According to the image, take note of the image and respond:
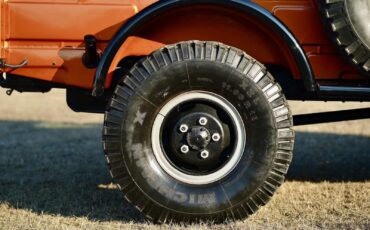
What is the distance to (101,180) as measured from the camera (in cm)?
550

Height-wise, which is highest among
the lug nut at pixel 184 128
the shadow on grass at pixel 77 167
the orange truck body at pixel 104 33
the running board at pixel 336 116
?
the orange truck body at pixel 104 33

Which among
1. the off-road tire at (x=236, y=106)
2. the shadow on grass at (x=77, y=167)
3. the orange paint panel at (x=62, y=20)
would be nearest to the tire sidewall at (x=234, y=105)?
the off-road tire at (x=236, y=106)

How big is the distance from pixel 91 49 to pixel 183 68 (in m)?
0.64

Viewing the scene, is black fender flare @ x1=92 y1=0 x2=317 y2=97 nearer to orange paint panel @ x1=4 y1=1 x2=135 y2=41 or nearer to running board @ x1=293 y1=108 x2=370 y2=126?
orange paint panel @ x1=4 y1=1 x2=135 y2=41

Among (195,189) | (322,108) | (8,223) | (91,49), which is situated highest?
(91,49)

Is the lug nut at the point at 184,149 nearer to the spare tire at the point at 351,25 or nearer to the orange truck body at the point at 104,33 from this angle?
the orange truck body at the point at 104,33

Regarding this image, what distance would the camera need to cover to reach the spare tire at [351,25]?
359 centimetres

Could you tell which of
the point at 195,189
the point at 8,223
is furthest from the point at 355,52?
the point at 8,223

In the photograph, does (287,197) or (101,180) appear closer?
(287,197)

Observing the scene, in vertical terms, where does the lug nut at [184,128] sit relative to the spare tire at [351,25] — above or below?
below

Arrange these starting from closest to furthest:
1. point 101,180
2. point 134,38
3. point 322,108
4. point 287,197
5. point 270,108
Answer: point 270,108 → point 134,38 → point 287,197 → point 101,180 → point 322,108

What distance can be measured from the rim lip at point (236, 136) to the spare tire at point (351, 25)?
0.77 m

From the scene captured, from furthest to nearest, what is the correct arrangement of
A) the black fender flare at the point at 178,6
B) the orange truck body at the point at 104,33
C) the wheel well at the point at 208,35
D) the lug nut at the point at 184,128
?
the orange truck body at the point at 104,33 < the wheel well at the point at 208,35 < the lug nut at the point at 184,128 < the black fender flare at the point at 178,6

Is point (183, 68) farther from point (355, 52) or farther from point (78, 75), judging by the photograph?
point (355, 52)
